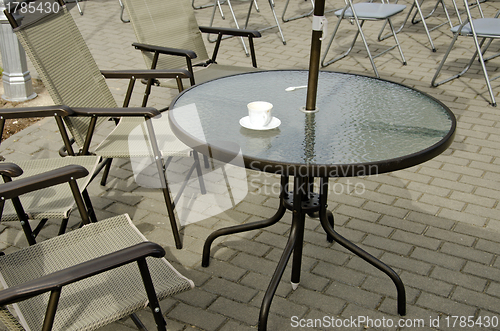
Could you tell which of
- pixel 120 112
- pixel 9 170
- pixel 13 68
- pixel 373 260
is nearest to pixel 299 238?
pixel 373 260

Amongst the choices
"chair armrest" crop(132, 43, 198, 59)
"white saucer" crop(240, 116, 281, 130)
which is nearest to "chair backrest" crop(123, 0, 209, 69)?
"chair armrest" crop(132, 43, 198, 59)

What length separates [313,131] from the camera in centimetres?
210

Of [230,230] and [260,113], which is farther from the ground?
[260,113]

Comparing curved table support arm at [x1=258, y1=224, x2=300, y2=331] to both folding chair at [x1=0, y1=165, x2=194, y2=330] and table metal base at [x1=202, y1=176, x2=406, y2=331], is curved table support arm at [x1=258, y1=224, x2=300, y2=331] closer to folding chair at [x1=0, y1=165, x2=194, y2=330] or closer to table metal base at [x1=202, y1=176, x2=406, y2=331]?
table metal base at [x1=202, y1=176, x2=406, y2=331]

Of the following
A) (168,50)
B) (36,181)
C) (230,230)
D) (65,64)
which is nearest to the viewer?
(36,181)

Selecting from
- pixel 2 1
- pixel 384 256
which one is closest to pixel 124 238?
pixel 384 256

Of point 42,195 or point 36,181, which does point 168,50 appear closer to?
point 42,195

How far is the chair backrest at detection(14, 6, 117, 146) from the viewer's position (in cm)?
277

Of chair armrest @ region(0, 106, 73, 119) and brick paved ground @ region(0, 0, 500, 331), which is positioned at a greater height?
chair armrest @ region(0, 106, 73, 119)

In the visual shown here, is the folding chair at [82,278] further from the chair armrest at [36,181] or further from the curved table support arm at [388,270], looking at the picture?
the curved table support arm at [388,270]

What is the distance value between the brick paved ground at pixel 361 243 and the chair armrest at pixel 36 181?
75 centimetres

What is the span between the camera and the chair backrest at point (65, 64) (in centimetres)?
277

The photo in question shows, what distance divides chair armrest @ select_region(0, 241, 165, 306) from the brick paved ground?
85 centimetres

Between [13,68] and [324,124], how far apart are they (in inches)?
140
